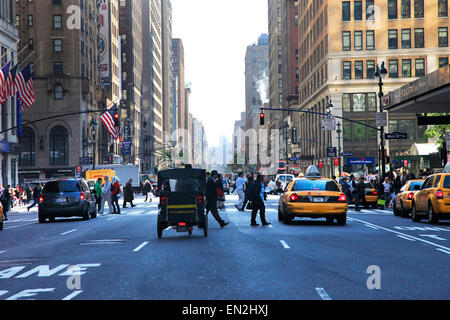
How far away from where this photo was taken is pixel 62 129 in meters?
84.8

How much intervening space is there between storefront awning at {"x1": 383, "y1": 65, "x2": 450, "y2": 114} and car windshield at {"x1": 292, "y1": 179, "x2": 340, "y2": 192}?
8.13 m

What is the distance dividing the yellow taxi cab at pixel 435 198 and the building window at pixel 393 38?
5693 centimetres

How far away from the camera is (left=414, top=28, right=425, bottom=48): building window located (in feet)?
262

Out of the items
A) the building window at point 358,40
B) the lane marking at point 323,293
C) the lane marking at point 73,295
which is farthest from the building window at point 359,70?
the lane marking at point 73,295

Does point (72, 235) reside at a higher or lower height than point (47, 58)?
lower

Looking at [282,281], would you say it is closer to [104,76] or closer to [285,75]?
[104,76]

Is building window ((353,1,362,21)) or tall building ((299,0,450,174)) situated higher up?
building window ((353,1,362,21))

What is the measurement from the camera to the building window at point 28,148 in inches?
3314

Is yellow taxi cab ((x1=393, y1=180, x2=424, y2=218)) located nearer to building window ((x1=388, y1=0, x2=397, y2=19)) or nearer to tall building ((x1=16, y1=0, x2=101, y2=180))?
building window ((x1=388, y1=0, x2=397, y2=19))

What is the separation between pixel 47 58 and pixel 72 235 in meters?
66.8

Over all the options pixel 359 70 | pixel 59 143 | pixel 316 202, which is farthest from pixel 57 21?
pixel 316 202

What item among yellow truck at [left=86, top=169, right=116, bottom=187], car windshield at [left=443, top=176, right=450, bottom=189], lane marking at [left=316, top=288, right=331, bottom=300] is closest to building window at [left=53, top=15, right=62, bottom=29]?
yellow truck at [left=86, top=169, right=116, bottom=187]
